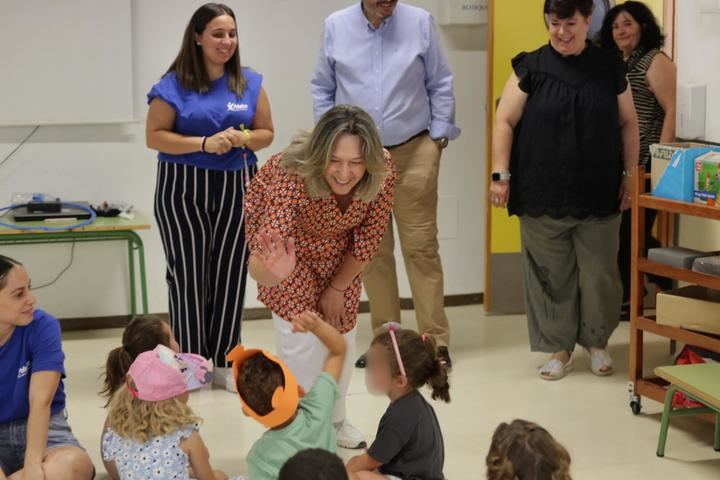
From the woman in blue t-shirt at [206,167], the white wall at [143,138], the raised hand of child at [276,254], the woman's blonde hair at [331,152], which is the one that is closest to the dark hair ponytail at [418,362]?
the raised hand of child at [276,254]

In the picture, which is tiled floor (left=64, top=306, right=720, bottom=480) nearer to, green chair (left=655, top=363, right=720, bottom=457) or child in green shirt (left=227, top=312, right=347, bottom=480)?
green chair (left=655, top=363, right=720, bottom=457)

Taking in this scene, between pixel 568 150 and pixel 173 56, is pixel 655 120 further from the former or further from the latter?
pixel 173 56

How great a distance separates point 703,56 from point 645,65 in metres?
0.53

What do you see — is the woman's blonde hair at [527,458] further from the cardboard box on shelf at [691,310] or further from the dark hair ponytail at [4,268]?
the cardboard box on shelf at [691,310]

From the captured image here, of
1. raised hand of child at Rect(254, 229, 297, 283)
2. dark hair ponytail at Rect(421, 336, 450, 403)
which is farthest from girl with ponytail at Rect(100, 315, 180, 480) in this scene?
dark hair ponytail at Rect(421, 336, 450, 403)

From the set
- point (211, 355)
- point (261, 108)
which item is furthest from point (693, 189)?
point (211, 355)

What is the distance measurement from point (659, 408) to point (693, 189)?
90cm

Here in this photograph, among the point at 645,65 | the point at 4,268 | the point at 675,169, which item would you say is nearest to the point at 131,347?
the point at 4,268

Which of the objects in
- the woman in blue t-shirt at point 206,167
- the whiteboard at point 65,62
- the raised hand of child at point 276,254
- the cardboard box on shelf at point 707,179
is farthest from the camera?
the whiteboard at point 65,62

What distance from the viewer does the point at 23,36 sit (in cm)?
545

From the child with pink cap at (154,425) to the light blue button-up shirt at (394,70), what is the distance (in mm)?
2033

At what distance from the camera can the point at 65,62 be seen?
217 inches

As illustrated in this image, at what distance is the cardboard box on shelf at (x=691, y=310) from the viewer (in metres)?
4.02

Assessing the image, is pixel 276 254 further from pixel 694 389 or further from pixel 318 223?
pixel 694 389
